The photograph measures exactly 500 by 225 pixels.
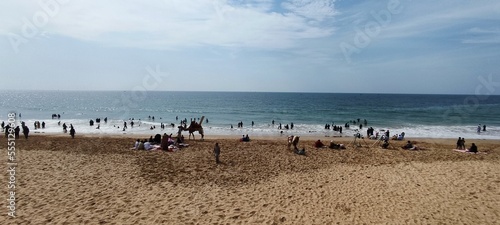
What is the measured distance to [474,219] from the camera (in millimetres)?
9336

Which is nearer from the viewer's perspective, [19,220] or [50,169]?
[19,220]

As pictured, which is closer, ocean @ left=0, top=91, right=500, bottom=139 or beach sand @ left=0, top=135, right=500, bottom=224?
beach sand @ left=0, top=135, right=500, bottom=224

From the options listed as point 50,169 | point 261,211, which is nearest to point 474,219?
point 261,211

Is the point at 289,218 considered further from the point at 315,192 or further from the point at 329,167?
the point at 329,167

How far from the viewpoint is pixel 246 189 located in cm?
1185

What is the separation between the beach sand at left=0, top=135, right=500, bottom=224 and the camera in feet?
30.6

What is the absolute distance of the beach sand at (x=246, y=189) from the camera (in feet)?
30.6

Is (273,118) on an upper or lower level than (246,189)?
upper

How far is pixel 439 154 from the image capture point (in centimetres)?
2012

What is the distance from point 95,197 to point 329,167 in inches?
438

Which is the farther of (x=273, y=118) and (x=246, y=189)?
(x=273, y=118)

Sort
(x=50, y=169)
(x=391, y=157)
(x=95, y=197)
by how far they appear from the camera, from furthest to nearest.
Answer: (x=391, y=157)
(x=50, y=169)
(x=95, y=197)

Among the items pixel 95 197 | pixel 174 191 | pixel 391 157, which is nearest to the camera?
pixel 95 197

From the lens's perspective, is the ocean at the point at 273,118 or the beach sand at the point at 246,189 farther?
the ocean at the point at 273,118
